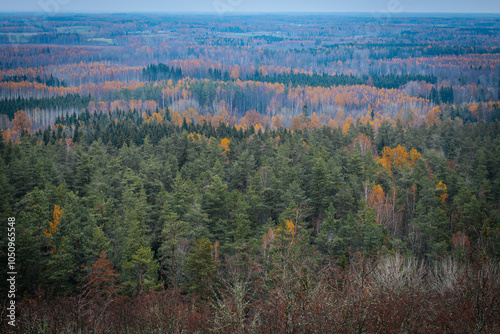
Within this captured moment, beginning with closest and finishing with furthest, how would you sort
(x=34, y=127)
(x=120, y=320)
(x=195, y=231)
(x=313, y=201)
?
(x=120, y=320) < (x=195, y=231) < (x=313, y=201) < (x=34, y=127)

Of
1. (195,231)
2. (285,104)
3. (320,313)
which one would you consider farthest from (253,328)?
(285,104)

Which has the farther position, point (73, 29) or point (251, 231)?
point (73, 29)

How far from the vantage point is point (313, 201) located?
1745 inches

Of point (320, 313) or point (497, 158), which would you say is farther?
point (497, 158)

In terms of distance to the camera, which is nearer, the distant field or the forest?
the forest

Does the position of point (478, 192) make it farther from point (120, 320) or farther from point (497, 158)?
point (120, 320)

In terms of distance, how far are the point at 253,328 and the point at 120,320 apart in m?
12.7

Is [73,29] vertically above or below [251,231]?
above

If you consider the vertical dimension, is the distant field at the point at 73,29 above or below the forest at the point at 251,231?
above

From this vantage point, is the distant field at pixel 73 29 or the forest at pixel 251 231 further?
the distant field at pixel 73 29

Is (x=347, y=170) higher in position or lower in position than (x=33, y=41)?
lower

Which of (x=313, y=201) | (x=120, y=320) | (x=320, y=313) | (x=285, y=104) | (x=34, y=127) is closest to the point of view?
(x=320, y=313)

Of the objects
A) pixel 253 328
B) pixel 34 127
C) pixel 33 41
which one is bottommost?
pixel 34 127

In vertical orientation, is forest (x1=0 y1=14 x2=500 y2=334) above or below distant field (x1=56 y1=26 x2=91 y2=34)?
below
